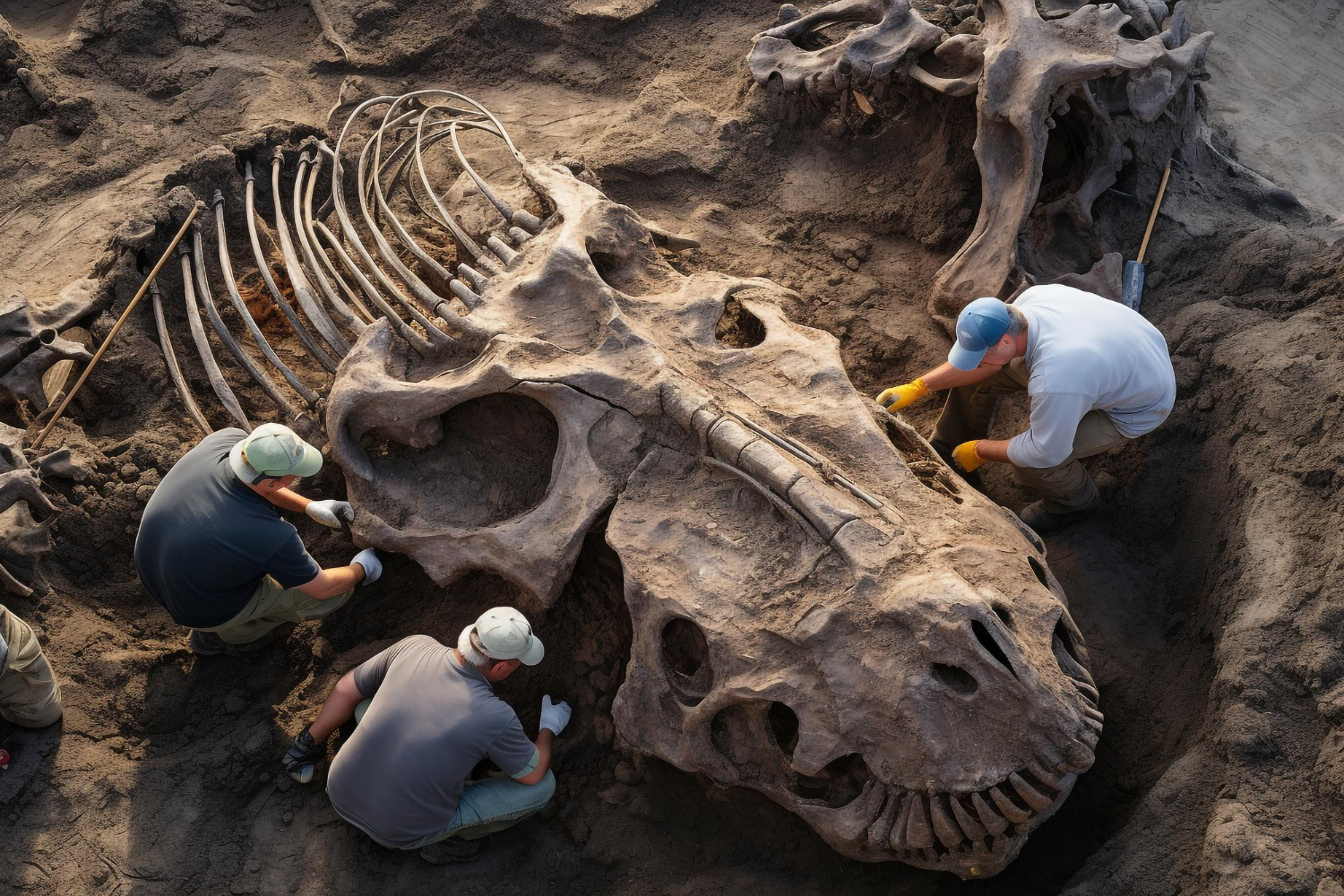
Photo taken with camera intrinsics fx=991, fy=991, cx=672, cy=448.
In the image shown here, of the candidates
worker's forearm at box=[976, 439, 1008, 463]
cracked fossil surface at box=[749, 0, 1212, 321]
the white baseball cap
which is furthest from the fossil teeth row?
cracked fossil surface at box=[749, 0, 1212, 321]

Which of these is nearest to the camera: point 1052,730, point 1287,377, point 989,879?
point 1052,730

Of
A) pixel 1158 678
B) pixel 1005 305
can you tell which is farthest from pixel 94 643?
pixel 1158 678

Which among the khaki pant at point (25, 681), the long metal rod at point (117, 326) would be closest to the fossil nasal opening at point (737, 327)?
the long metal rod at point (117, 326)

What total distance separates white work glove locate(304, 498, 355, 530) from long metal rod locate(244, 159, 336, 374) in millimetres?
677

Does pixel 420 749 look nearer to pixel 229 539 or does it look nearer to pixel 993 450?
pixel 229 539

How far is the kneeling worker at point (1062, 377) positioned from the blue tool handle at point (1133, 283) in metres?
0.80

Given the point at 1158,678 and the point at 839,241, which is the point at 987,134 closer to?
the point at 839,241

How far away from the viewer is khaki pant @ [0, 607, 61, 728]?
13.8ft

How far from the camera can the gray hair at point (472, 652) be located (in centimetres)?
417

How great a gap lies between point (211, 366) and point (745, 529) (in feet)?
10.6

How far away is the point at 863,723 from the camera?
3395 millimetres

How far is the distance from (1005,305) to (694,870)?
2835mm

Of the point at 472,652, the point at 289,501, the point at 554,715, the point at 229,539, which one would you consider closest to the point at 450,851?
the point at 554,715

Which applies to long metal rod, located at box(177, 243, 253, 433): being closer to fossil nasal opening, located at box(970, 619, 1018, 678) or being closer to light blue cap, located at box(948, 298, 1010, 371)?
light blue cap, located at box(948, 298, 1010, 371)
